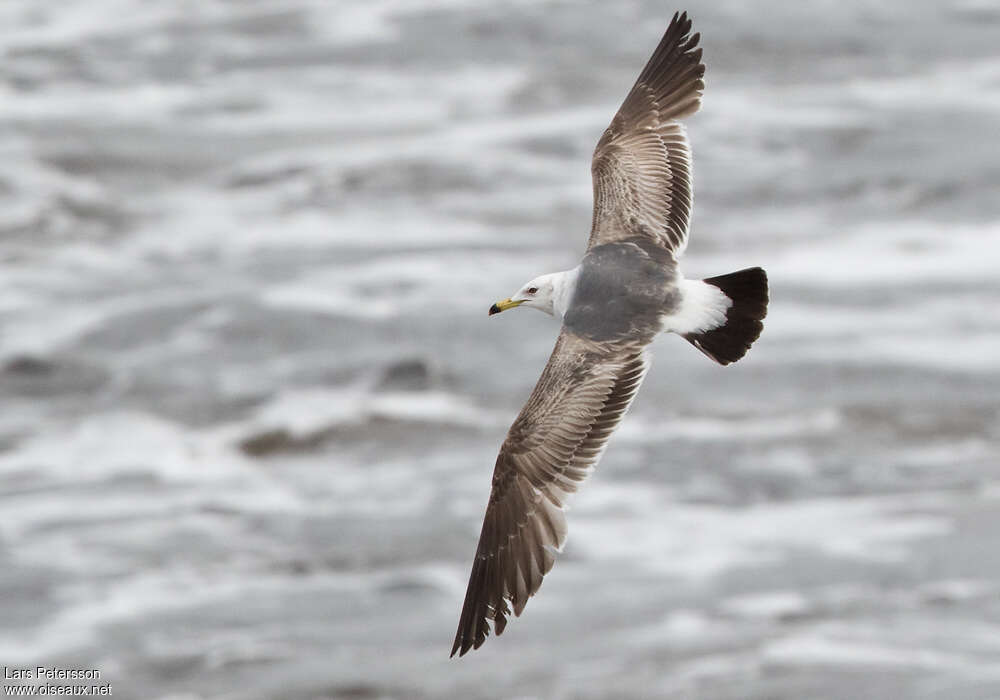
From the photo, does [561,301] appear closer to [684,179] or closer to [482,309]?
[684,179]

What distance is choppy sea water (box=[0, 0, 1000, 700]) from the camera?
51.6 feet

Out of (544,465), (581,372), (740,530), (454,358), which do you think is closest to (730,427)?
(740,530)

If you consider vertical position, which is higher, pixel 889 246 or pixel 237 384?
pixel 889 246

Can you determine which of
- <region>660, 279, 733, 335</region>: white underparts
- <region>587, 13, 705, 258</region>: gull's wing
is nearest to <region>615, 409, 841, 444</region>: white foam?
<region>587, 13, 705, 258</region>: gull's wing

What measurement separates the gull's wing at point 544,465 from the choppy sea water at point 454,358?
6.86 m

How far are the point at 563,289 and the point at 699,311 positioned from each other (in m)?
0.68

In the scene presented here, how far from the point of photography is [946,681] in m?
14.4

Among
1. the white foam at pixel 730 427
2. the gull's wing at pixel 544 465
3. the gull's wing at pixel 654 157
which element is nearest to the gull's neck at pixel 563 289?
the gull's wing at pixel 544 465

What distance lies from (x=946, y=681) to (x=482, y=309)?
31.1ft

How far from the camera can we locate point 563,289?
805 cm

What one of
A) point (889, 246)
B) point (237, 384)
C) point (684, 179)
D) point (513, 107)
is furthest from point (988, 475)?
point (513, 107)

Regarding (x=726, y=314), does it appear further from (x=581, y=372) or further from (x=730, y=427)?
(x=730, y=427)

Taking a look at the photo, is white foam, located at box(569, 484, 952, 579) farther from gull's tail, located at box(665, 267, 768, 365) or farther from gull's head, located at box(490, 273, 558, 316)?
gull's tail, located at box(665, 267, 768, 365)

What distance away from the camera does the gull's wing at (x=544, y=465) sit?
25.8 ft
